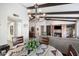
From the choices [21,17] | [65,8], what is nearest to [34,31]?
[21,17]

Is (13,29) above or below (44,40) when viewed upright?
above

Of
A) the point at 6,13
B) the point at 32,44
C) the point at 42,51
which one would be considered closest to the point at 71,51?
the point at 42,51

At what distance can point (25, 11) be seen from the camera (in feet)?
7.15

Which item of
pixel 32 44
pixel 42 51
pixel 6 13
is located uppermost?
pixel 6 13

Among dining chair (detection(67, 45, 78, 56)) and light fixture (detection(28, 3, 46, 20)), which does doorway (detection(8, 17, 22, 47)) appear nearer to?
light fixture (detection(28, 3, 46, 20))

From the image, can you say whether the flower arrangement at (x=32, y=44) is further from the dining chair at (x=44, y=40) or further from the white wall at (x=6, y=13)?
the white wall at (x=6, y=13)

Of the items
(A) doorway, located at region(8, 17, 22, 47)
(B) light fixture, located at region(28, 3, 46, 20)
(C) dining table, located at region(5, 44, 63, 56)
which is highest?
(B) light fixture, located at region(28, 3, 46, 20)

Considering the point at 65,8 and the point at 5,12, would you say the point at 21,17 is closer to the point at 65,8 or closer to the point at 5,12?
the point at 5,12

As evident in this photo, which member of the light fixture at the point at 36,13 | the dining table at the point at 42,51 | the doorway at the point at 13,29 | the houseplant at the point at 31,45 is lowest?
the dining table at the point at 42,51

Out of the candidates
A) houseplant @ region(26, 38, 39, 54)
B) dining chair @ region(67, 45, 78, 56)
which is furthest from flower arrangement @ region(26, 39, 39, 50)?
dining chair @ region(67, 45, 78, 56)

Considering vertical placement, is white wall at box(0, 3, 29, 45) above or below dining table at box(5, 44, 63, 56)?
above

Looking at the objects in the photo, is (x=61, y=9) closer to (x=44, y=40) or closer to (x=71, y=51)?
(x=44, y=40)

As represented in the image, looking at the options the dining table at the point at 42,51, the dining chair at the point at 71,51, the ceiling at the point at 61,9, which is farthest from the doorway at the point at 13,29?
the dining chair at the point at 71,51

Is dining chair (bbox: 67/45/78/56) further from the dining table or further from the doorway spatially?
the doorway
